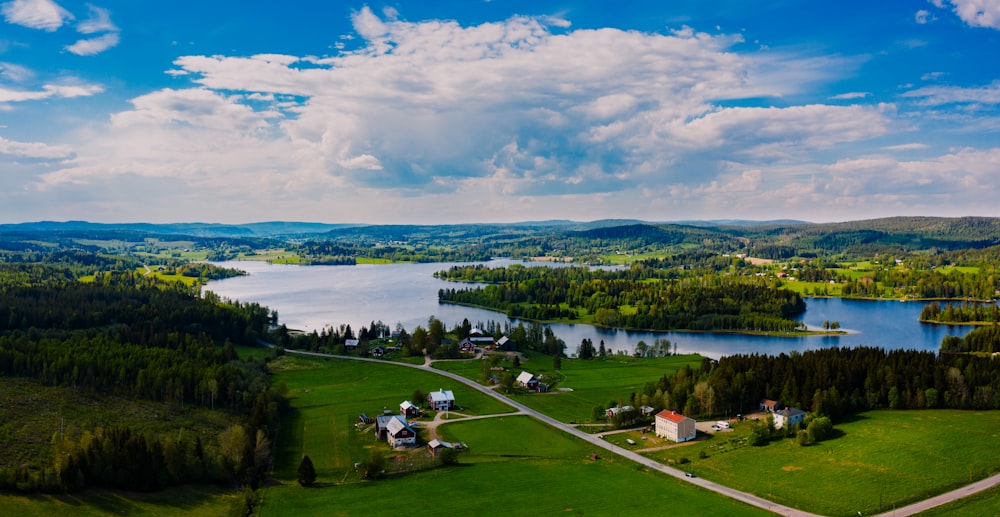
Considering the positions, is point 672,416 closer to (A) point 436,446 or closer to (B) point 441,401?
(A) point 436,446

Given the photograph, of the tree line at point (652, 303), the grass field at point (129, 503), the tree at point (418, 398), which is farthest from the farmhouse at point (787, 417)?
the tree line at point (652, 303)

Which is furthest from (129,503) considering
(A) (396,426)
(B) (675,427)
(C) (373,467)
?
(B) (675,427)

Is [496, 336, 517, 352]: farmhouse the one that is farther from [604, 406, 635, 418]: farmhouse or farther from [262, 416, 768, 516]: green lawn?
[262, 416, 768, 516]: green lawn

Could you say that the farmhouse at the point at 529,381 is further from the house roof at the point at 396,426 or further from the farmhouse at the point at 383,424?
the house roof at the point at 396,426

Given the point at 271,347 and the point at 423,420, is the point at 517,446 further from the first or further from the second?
the point at 271,347

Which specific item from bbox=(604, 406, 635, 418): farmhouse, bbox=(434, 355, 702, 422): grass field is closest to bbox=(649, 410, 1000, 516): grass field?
bbox=(604, 406, 635, 418): farmhouse

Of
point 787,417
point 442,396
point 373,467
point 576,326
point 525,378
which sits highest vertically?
point 787,417
